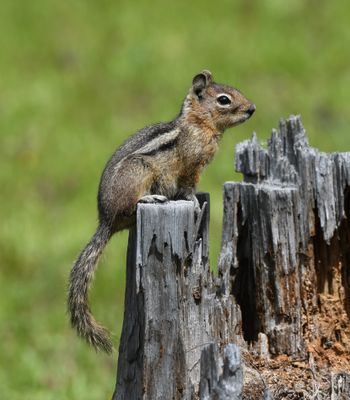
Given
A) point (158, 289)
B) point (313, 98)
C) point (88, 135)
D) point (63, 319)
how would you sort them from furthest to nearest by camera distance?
point (313, 98)
point (88, 135)
point (63, 319)
point (158, 289)

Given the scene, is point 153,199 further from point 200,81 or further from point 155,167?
point 200,81

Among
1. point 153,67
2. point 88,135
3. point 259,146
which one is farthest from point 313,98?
point 259,146

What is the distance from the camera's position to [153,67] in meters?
11.5

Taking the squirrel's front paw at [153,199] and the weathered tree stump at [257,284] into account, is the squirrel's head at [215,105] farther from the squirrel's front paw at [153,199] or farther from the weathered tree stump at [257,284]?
the squirrel's front paw at [153,199]

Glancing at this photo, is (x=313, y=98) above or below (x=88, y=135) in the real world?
above

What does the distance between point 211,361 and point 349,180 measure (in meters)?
1.49

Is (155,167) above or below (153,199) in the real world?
above

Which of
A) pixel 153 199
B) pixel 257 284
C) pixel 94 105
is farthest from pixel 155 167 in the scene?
pixel 94 105

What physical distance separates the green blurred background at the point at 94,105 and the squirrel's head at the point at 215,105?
1.65 meters

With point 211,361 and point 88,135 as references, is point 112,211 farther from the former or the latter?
point 88,135

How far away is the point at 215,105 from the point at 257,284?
145cm

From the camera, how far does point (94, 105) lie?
423 inches

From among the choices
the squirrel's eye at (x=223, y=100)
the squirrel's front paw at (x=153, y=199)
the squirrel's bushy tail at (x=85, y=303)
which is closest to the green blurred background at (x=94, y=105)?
the squirrel's bushy tail at (x=85, y=303)

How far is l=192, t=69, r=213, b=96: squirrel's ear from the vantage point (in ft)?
17.8
